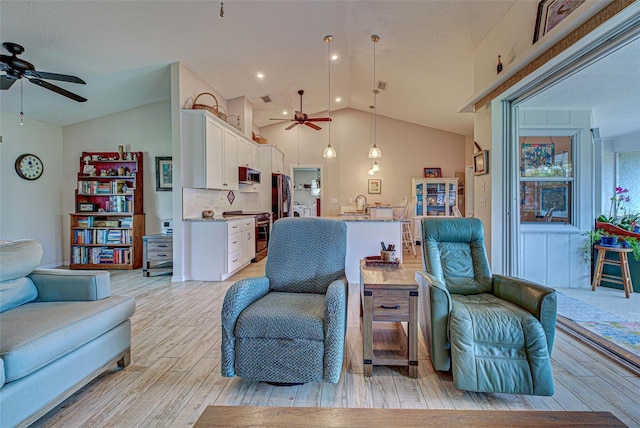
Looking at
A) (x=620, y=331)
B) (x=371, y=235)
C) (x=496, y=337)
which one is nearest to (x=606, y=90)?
(x=620, y=331)

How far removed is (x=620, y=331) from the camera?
2557 millimetres

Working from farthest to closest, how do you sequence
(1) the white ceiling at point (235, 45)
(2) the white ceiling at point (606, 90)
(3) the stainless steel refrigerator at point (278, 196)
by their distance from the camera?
(3) the stainless steel refrigerator at point (278, 196), (1) the white ceiling at point (235, 45), (2) the white ceiling at point (606, 90)

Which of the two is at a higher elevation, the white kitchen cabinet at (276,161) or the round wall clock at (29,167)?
the white kitchen cabinet at (276,161)

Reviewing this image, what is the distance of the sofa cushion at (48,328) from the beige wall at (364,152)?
6.80 meters

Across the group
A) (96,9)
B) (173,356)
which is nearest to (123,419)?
(173,356)

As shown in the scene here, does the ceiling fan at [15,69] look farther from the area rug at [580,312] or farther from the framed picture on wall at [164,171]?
the area rug at [580,312]

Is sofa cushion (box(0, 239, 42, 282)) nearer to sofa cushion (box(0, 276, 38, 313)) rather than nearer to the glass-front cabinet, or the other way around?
sofa cushion (box(0, 276, 38, 313))

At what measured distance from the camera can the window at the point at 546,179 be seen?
12.7 ft

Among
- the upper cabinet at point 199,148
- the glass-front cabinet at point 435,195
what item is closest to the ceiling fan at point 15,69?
the upper cabinet at point 199,148

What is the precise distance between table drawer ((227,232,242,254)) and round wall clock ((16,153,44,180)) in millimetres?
3476

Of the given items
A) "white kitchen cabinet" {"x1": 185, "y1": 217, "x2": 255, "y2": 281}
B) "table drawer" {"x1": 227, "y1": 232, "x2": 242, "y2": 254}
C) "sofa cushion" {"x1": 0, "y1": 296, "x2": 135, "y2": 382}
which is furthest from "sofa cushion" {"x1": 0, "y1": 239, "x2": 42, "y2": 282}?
"table drawer" {"x1": 227, "y1": 232, "x2": 242, "y2": 254}

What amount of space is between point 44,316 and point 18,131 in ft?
15.6

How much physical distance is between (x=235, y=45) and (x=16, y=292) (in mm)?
3755

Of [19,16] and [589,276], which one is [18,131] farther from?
[589,276]
